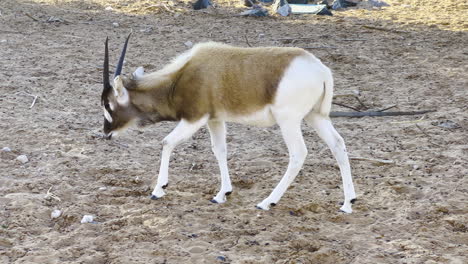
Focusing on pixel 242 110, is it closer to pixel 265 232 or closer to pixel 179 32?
pixel 265 232

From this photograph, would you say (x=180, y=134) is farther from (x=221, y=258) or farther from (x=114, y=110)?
(x=221, y=258)

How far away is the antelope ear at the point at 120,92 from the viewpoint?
605 cm

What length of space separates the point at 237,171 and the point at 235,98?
1.33m

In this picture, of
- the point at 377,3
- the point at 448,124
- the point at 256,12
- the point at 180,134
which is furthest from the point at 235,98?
the point at 377,3

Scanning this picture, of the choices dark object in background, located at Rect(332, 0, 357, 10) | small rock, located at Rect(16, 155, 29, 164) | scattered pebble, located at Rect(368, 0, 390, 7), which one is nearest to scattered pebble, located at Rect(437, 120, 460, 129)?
small rock, located at Rect(16, 155, 29, 164)

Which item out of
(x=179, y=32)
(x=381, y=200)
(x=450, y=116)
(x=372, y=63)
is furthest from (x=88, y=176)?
(x=179, y=32)

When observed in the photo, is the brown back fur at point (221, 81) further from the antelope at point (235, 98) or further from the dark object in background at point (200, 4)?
the dark object in background at point (200, 4)

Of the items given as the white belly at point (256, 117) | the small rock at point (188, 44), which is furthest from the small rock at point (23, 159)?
the small rock at point (188, 44)

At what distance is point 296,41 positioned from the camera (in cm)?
1238

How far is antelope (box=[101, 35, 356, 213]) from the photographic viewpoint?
5.64m

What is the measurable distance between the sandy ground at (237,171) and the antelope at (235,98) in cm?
44

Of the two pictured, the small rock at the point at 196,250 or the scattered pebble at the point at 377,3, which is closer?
the small rock at the point at 196,250

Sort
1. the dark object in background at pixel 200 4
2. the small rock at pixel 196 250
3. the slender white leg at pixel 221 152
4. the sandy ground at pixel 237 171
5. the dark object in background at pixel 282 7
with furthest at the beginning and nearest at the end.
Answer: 1. the dark object in background at pixel 200 4
2. the dark object in background at pixel 282 7
3. the slender white leg at pixel 221 152
4. the sandy ground at pixel 237 171
5. the small rock at pixel 196 250

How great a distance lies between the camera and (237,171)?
690 centimetres
